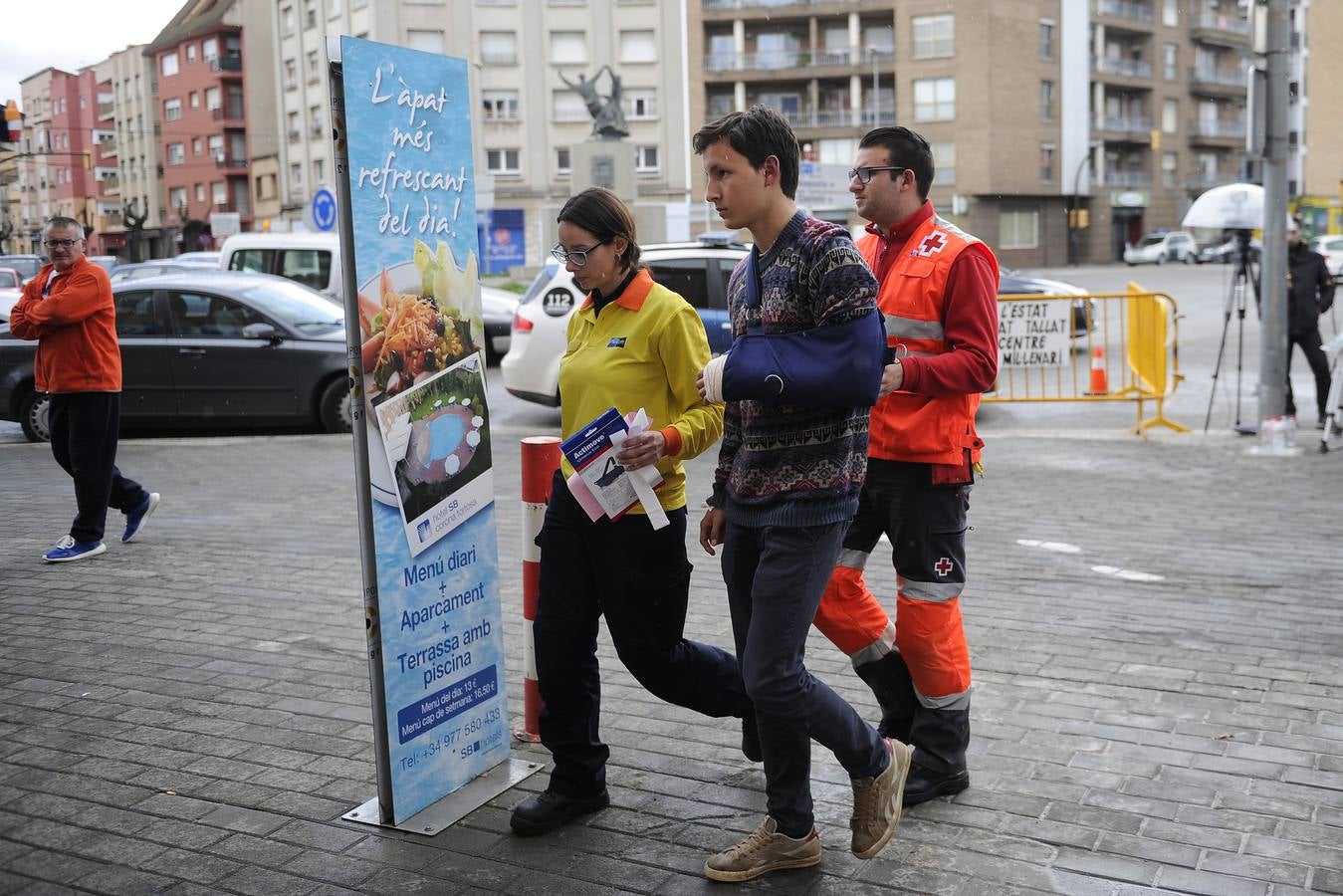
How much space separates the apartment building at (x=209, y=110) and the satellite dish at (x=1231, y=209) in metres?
67.6

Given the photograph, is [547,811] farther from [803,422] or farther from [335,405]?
[335,405]

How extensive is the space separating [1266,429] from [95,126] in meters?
81.2

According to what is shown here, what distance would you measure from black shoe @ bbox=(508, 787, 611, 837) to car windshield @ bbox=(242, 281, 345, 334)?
32.0 feet

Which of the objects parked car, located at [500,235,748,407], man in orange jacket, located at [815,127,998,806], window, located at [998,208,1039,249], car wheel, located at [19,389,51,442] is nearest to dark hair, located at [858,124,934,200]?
man in orange jacket, located at [815,127,998,806]

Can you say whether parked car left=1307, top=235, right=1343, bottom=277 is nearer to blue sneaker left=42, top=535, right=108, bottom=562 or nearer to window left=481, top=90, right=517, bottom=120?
window left=481, top=90, right=517, bottom=120

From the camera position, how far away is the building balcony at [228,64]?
7738cm

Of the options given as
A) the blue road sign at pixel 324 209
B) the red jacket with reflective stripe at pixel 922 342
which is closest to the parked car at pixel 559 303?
the blue road sign at pixel 324 209

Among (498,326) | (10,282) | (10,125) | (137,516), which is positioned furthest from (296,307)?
(10,282)

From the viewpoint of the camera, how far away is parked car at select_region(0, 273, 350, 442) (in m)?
13.0

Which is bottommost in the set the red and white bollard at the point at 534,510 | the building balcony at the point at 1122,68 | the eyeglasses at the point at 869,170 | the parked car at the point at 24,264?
the red and white bollard at the point at 534,510

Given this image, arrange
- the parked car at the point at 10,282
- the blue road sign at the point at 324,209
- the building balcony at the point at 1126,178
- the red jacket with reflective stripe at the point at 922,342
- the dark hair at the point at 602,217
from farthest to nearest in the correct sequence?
1. the building balcony at the point at 1126,178
2. the parked car at the point at 10,282
3. the blue road sign at the point at 324,209
4. the red jacket with reflective stripe at the point at 922,342
5. the dark hair at the point at 602,217

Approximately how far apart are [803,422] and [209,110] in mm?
83477

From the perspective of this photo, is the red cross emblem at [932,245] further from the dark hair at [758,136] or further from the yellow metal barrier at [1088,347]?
the yellow metal barrier at [1088,347]

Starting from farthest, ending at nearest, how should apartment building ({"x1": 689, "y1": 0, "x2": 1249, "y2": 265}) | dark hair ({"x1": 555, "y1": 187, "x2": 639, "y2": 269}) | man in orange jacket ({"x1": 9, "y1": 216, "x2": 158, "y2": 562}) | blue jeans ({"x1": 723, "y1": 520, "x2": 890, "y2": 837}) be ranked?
apartment building ({"x1": 689, "y1": 0, "x2": 1249, "y2": 265})
man in orange jacket ({"x1": 9, "y1": 216, "x2": 158, "y2": 562})
dark hair ({"x1": 555, "y1": 187, "x2": 639, "y2": 269})
blue jeans ({"x1": 723, "y1": 520, "x2": 890, "y2": 837})
